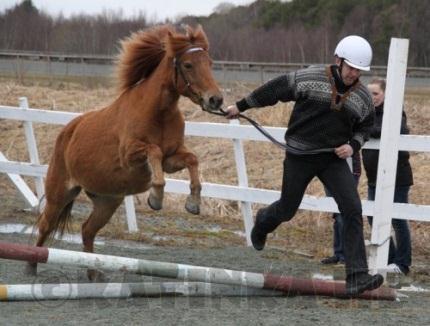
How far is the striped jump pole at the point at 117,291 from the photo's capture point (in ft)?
18.7

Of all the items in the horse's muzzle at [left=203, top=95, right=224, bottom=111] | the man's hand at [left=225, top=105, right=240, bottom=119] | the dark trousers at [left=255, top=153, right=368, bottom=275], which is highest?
the horse's muzzle at [left=203, top=95, right=224, bottom=111]

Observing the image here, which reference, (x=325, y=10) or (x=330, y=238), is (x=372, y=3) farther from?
(x=330, y=238)

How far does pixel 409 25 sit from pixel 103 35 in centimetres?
1244

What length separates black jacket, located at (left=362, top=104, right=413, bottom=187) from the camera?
25.0 feet

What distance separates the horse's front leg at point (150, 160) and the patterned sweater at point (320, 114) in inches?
38.9

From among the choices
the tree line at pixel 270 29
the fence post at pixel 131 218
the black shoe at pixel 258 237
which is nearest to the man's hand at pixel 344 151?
the black shoe at pixel 258 237

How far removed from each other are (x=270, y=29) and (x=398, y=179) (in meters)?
25.3

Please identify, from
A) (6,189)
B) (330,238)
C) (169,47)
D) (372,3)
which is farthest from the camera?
(372,3)

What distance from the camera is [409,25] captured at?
25.4 m

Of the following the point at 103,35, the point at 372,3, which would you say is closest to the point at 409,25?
the point at 372,3

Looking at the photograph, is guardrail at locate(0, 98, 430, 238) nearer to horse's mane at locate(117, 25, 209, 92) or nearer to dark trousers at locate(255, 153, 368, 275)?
dark trousers at locate(255, 153, 368, 275)

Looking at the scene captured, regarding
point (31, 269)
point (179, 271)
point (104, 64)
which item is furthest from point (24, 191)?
point (104, 64)

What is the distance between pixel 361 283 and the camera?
6141 mm

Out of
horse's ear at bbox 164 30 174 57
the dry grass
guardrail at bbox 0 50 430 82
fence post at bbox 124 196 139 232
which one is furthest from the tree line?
horse's ear at bbox 164 30 174 57
